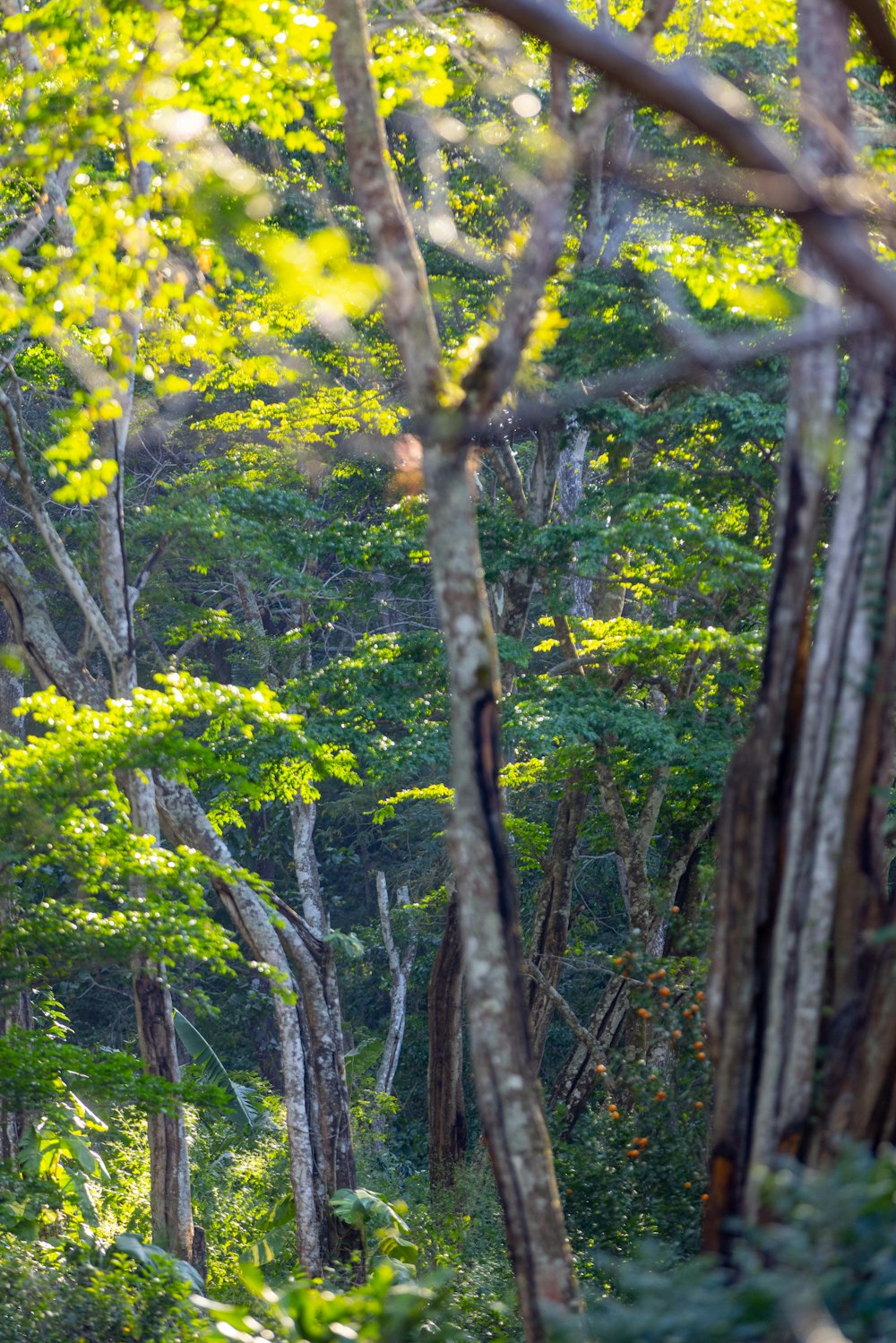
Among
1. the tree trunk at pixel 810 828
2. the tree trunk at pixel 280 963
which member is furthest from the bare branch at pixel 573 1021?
the tree trunk at pixel 810 828

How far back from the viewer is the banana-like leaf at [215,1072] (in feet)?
57.8

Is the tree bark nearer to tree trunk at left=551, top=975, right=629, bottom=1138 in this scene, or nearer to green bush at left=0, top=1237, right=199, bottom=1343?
green bush at left=0, top=1237, right=199, bottom=1343

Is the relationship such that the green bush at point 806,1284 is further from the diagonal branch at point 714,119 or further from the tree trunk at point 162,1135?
the tree trunk at point 162,1135

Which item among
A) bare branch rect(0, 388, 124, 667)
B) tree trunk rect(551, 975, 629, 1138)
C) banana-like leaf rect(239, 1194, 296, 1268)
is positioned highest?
bare branch rect(0, 388, 124, 667)

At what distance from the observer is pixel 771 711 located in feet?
11.1

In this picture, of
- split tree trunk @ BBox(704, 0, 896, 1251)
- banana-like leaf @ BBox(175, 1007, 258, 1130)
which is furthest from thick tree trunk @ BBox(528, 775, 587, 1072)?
split tree trunk @ BBox(704, 0, 896, 1251)

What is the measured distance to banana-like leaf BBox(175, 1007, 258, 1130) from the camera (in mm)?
17609

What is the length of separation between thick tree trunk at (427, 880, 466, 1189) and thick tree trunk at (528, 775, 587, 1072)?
0.93 m

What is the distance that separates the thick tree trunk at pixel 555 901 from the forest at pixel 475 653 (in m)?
0.05

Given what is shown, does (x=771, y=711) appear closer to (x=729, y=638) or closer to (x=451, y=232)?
(x=729, y=638)

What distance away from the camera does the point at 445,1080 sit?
14555 millimetres

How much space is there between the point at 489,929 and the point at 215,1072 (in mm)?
16382

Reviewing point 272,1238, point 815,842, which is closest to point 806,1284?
point 815,842

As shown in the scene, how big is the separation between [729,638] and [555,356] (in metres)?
3.42
